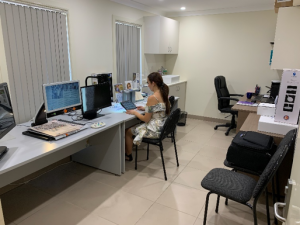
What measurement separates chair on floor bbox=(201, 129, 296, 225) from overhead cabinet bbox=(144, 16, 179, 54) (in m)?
3.21

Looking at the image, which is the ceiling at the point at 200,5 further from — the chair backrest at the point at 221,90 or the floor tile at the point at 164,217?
the floor tile at the point at 164,217

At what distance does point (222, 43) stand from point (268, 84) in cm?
127

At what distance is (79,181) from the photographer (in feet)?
9.01

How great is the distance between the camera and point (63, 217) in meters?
2.14

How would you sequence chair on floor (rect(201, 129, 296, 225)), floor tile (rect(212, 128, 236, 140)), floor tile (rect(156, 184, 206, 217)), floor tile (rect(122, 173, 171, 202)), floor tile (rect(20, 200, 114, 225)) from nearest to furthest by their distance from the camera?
chair on floor (rect(201, 129, 296, 225)) → floor tile (rect(20, 200, 114, 225)) → floor tile (rect(156, 184, 206, 217)) → floor tile (rect(122, 173, 171, 202)) → floor tile (rect(212, 128, 236, 140))

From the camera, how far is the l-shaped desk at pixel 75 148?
5.78 ft

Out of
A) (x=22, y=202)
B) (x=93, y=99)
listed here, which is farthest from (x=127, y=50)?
(x=22, y=202)

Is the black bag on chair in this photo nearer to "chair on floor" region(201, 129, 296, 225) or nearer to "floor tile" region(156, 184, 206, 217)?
"chair on floor" region(201, 129, 296, 225)

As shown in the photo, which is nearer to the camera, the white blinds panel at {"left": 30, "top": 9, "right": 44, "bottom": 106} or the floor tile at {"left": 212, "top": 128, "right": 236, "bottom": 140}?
the white blinds panel at {"left": 30, "top": 9, "right": 44, "bottom": 106}

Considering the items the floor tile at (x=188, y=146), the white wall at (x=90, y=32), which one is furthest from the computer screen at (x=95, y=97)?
the floor tile at (x=188, y=146)

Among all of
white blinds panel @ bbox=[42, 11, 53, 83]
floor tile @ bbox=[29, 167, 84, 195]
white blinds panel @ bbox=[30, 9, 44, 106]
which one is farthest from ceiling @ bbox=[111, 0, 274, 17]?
floor tile @ bbox=[29, 167, 84, 195]

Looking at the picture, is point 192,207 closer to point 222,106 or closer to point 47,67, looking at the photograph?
point 47,67

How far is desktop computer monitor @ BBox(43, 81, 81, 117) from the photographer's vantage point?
2333 mm

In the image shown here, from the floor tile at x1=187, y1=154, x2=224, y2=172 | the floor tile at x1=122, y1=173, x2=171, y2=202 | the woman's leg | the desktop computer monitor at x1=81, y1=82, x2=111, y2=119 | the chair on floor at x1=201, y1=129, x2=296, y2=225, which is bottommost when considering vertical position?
→ the floor tile at x1=122, y1=173, x2=171, y2=202
